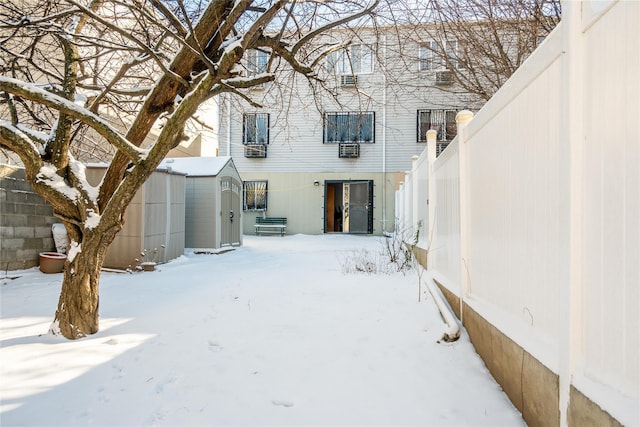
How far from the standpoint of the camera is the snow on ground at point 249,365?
2.10 meters

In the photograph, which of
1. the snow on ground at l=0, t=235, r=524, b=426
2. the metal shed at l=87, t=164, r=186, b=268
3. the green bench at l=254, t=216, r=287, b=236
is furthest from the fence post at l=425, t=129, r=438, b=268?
the green bench at l=254, t=216, r=287, b=236

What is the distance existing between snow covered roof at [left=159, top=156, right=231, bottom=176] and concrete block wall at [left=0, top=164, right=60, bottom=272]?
11.6 ft

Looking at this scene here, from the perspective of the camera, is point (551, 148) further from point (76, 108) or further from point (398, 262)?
point (398, 262)

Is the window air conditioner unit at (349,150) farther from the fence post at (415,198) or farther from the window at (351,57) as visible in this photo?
the fence post at (415,198)

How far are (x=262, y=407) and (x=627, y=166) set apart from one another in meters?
2.03

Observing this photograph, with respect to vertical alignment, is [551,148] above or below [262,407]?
above

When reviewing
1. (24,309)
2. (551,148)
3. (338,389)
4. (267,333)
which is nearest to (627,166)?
(551,148)

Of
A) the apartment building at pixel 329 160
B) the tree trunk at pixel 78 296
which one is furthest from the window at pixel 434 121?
the tree trunk at pixel 78 296

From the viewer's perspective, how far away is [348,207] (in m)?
17.0

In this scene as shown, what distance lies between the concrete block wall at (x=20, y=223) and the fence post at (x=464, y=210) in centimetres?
704

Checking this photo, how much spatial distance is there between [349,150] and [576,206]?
575 inches

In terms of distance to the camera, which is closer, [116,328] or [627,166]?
[627,166]

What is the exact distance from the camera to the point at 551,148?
1.69m

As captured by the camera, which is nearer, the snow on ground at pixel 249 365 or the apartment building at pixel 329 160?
the snow on ground at pixel 249 365
